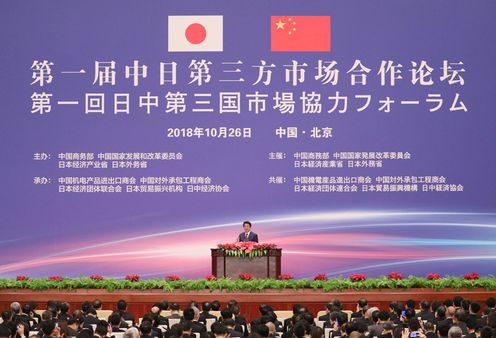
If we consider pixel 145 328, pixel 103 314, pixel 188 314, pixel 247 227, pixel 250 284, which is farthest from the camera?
pixel 247 227

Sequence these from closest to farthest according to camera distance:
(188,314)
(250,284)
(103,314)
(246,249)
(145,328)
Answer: (145,328) < (188,314) < (103,314) < (250,284) < (246,249)

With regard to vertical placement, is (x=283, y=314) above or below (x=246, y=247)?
below

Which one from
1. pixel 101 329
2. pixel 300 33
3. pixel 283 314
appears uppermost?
pixel 300 33

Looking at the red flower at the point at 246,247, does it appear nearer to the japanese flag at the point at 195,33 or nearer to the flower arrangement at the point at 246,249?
the flower arrangement at the point at 246,249

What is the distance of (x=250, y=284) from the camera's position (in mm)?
8906

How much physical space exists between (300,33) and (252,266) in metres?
3.36

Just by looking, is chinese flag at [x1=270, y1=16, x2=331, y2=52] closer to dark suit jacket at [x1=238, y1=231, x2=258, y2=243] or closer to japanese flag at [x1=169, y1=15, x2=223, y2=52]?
japanese flag at [x1=169, y1=15, x2=223, y2=52]

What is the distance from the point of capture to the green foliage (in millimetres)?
8922

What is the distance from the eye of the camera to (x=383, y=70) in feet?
37.0

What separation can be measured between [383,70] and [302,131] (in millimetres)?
1331

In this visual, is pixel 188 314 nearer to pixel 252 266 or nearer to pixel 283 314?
pixel 283 314

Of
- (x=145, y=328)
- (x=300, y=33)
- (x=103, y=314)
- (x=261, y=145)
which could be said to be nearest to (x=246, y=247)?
(x=103, y=314)

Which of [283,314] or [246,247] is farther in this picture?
[246,247]

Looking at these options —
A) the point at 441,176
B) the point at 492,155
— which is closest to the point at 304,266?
the point at 441,176
